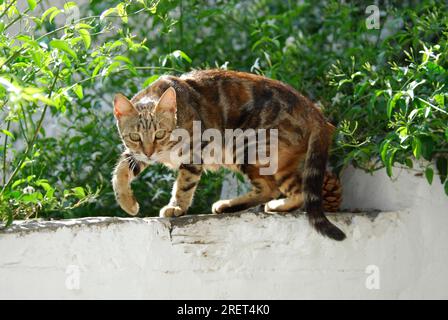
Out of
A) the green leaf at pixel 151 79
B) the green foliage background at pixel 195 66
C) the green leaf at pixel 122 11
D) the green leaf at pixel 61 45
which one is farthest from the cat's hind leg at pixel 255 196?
the green leaf at pixel 61 45

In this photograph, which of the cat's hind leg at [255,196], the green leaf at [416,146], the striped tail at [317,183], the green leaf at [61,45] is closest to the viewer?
the green leaf at [61,45]

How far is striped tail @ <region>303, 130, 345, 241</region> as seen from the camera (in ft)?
14.1

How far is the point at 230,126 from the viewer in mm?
4621

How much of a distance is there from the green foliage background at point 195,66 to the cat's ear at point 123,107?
0.67 feet

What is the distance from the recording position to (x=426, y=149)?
4195mm

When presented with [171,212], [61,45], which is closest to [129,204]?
[171,212]

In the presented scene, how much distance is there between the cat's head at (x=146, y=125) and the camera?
4434 millimetres

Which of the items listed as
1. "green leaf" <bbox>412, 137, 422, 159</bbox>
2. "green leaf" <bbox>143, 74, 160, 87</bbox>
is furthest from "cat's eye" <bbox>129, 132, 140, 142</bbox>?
"green leaf" <bbox>412, 137, 422, 159</bbox>

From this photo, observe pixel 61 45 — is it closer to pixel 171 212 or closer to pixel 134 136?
pixel 134 136

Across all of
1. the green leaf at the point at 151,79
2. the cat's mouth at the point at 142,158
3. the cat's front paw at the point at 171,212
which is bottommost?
the cat's front paw at the point at 171,212

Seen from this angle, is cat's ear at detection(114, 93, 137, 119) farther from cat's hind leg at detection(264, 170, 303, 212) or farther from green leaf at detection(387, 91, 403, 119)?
green leaf at detection(387, 91, 403, 119)

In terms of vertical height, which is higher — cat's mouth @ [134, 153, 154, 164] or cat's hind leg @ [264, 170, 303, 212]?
cat's mouth @ [134, 153, 154, 164]

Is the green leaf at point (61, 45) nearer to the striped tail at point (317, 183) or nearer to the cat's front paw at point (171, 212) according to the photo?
the cat's front paw at point (171, 212)

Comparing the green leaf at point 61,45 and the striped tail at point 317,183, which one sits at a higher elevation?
the green leaf at point 61,45
